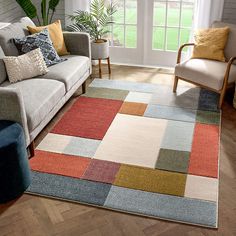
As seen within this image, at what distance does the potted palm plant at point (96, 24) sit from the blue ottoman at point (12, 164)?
214cm

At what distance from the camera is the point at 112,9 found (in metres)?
4.87

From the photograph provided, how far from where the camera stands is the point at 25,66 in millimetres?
3613

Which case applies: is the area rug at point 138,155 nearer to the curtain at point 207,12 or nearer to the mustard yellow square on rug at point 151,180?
the mustard yellow square on rug at point 151,180

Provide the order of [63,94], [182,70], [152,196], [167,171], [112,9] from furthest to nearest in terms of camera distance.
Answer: [112,9]
[182,70]
[63,94]
[167,171]
[152,196]

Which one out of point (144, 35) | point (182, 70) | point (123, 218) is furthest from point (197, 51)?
point (123, 218)

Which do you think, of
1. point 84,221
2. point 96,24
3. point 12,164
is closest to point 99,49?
point 96,24

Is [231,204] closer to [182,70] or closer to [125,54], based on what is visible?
[182,70]

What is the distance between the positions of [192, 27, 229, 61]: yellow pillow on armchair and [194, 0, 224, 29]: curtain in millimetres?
398

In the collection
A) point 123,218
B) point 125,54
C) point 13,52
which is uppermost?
point 13,52

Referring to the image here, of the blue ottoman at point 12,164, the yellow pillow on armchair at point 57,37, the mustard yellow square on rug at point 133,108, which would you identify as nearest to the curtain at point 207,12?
the mustard yellow square on rug at point 133,108

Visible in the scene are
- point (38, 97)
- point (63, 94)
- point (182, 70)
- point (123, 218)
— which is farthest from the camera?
point (182, 70)

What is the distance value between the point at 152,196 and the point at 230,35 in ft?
7.80

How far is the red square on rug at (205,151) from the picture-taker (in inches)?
122

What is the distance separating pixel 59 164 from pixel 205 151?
4.21 ft
